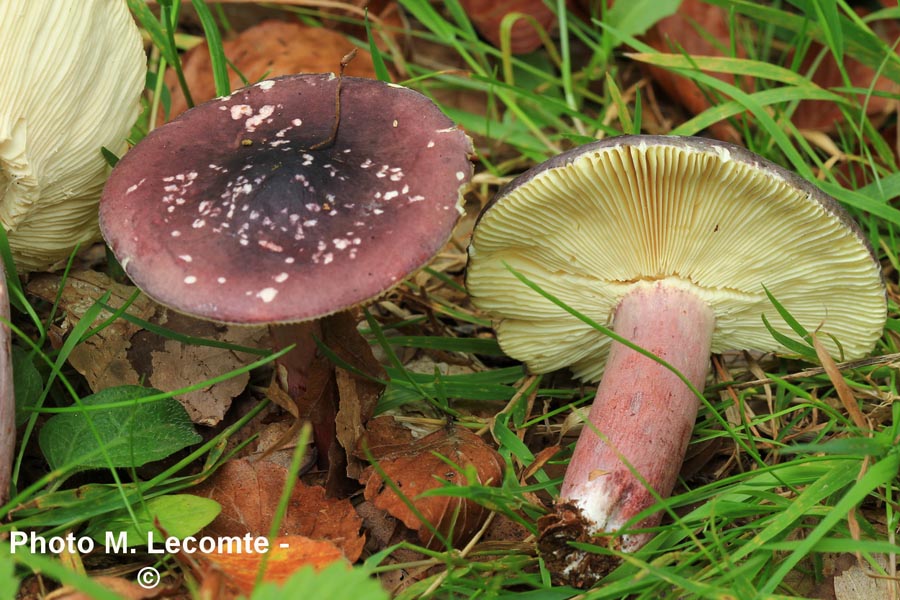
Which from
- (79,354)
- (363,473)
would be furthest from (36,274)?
(363,473)

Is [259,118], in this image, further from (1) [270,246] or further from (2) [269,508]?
(2) [269,508]

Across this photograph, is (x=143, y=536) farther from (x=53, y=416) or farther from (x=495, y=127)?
(x=495, y=127)

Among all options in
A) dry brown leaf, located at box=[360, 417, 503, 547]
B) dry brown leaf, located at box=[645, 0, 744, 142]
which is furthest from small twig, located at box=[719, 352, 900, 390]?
dry brown leaf, located at box=[645, 0, 744, 142]

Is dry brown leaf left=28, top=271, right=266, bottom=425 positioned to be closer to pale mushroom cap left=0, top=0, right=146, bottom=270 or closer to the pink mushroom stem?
pale mushroom cap left=0, top=0, right=146, bottom=270

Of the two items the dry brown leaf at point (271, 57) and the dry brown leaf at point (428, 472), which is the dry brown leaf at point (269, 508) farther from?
the dry brown leaf at point (271, 57)

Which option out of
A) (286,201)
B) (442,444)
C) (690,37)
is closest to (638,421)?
(442,444)
